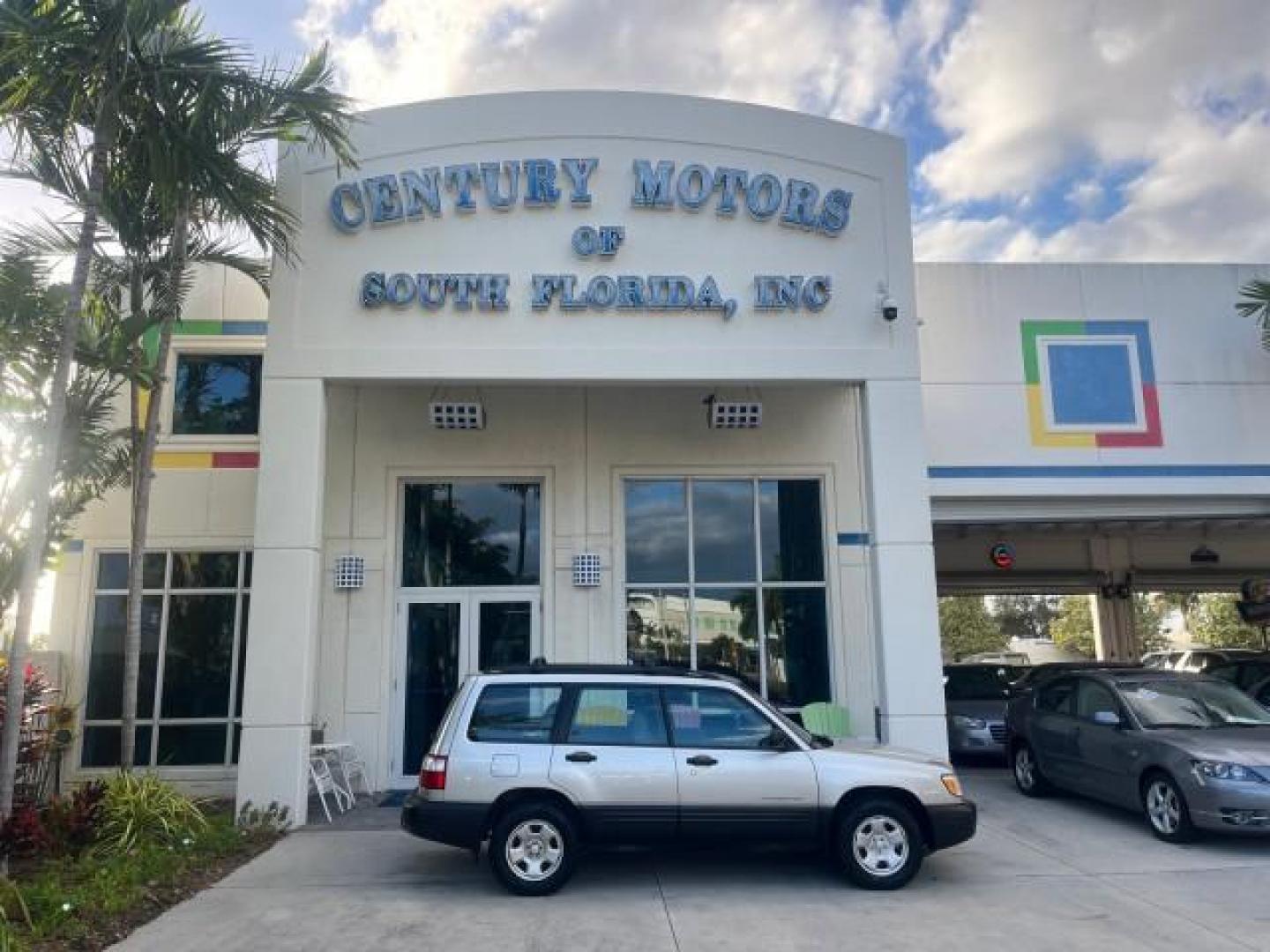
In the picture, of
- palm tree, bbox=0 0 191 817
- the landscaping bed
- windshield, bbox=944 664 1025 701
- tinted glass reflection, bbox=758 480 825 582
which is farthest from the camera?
windshield, bbox=944 664 1025 701

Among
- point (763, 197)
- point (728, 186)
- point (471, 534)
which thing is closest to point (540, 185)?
point (728, 186)

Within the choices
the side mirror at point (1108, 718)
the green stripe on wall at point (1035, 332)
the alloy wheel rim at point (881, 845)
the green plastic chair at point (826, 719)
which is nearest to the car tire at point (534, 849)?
the alloy wheel rim at point (881, 845)

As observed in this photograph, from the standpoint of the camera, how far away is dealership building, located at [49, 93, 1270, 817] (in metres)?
10.3

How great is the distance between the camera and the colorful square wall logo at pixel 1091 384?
13.2 m

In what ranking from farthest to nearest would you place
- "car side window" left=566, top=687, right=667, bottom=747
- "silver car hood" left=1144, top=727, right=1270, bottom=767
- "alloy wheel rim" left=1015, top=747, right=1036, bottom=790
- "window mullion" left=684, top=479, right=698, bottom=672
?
"window mullion" left=684, top=479, right=698, bottom=672 → "alloy wheel rim" left=1015, top=747, right=1036, bottom=790 → "silver car hood" left=1144, top=727, right=1270, bottom=767 → "car side window" left=566, top=687, right=667, bottom=747

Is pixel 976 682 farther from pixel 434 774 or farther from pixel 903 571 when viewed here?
pixel 434 774

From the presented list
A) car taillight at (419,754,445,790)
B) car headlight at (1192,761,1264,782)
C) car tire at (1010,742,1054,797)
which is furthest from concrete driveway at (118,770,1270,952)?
car tire at (1010,742,1054,797)

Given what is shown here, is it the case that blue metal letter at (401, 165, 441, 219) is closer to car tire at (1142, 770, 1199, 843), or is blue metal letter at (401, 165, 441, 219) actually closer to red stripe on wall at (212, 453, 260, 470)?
red stripe on wall at (212, 453, 260, 470)

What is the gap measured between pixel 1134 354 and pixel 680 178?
7.20 metres

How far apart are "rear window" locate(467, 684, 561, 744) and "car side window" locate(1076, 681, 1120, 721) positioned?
19.8 feet

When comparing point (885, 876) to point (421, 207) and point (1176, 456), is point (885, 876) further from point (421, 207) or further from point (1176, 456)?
point (1176, 456)

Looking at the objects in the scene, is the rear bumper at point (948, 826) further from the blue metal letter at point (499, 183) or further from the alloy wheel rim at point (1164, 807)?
the blue metal letter at point (499, 183)

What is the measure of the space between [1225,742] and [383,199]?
9927 millimetres

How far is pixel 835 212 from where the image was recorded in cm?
1094
